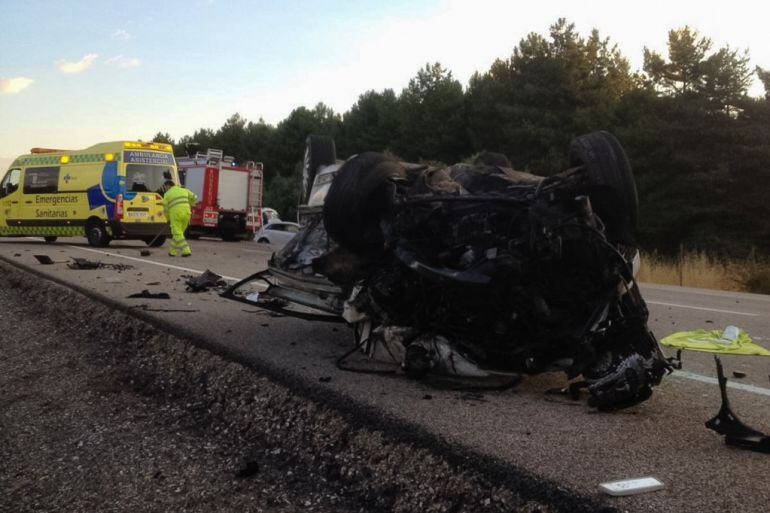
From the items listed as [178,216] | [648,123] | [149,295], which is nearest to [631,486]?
[149,295]

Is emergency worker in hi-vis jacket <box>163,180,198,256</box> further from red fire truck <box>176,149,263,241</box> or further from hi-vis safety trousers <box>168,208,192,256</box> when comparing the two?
red fire truck <box>176,149,263,241</box>

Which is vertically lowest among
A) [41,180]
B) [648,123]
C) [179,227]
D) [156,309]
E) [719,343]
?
[156,309]

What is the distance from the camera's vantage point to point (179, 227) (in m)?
14.0

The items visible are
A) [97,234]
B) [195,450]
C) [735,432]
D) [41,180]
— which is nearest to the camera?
[735,432]

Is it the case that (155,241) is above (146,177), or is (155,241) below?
below

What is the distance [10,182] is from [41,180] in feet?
4.30

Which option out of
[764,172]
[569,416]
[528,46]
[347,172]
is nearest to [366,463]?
[569,416]

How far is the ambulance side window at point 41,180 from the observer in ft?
57.9

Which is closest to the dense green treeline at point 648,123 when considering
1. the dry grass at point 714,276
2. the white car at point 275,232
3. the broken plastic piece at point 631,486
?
the dry grass at point 714,276

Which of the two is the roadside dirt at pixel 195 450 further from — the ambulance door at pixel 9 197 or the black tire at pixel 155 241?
the ambulance door at pixel 9 197

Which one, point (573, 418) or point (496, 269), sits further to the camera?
point (496, 269)

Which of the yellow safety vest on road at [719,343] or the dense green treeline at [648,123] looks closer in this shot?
the yellow safety vest on road at [719,343]

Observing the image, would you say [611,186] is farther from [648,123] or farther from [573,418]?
[648,123]

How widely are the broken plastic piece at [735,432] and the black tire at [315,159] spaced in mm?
3247
